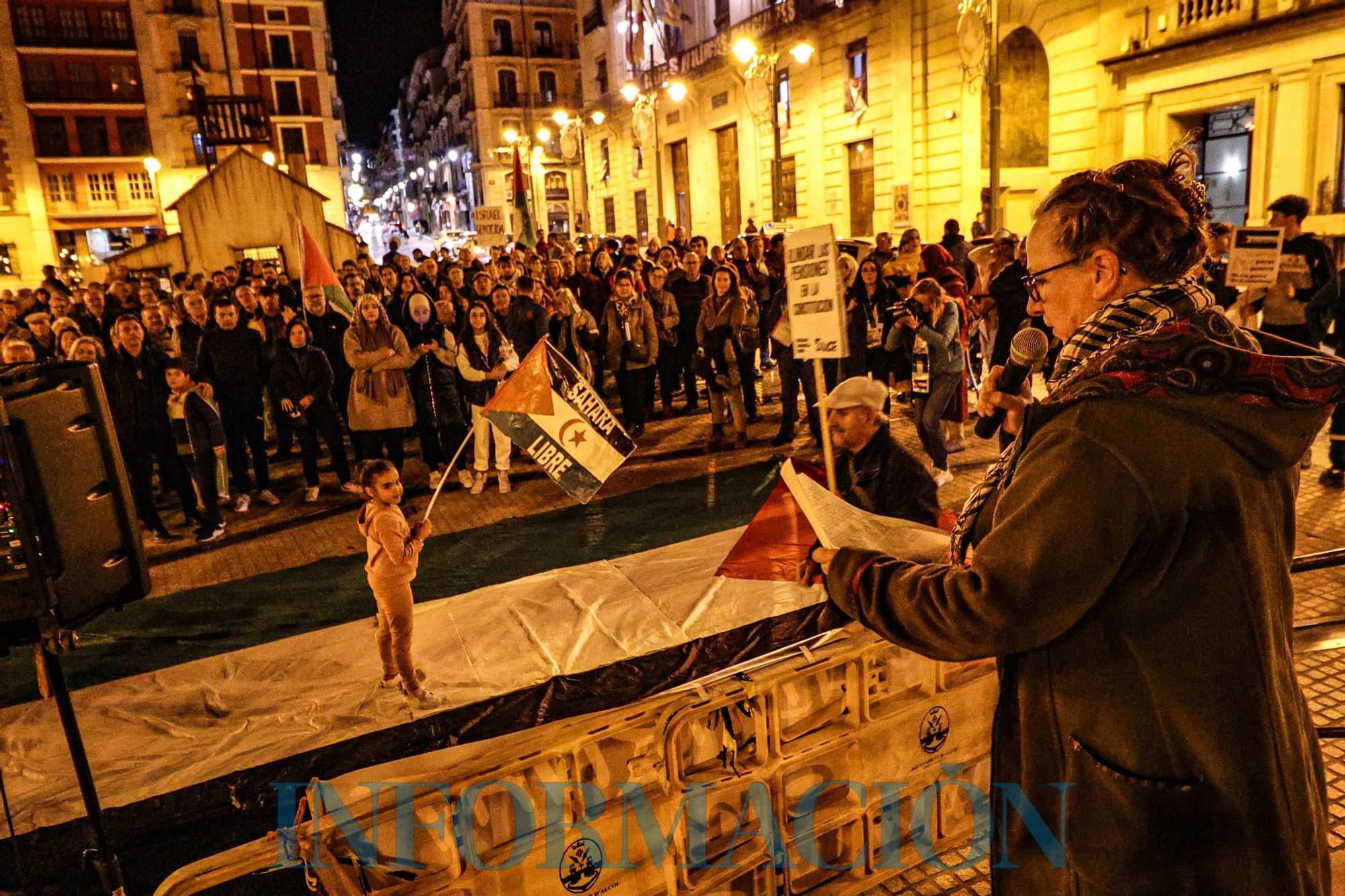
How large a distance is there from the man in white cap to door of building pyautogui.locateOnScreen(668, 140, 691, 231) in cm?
3504

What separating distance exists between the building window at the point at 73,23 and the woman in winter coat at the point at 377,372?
52.0 metres

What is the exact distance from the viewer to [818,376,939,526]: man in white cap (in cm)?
407

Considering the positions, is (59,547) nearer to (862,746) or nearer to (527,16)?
(862,746)

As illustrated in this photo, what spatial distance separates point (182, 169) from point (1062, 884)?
58601mm

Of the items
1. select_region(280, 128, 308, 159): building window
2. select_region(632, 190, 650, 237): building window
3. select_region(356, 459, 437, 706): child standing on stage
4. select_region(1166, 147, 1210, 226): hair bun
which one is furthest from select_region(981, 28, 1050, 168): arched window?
select_region(280, 128, 308, 159): building window

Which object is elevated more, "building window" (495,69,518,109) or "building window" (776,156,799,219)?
"building window" (495,69,518,109)

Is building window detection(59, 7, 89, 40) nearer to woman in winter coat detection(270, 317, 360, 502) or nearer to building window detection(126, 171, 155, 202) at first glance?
building window detection(126, 171, 155, 202)

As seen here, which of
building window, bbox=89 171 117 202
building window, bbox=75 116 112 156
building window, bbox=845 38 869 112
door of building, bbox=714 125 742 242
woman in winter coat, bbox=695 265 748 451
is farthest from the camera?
building window, bbox=89 171 117 202

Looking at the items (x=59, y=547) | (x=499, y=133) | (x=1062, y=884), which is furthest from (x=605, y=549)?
(x=499, y=133)

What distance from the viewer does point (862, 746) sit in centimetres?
320

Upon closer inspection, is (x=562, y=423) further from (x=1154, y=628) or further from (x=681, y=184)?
(x=681, y=184)

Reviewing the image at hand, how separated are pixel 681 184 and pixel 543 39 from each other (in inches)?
1392

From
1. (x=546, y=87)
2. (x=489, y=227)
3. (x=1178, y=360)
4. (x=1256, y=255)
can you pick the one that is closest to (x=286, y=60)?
(x=546, y=87)

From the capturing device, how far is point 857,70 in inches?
1029
